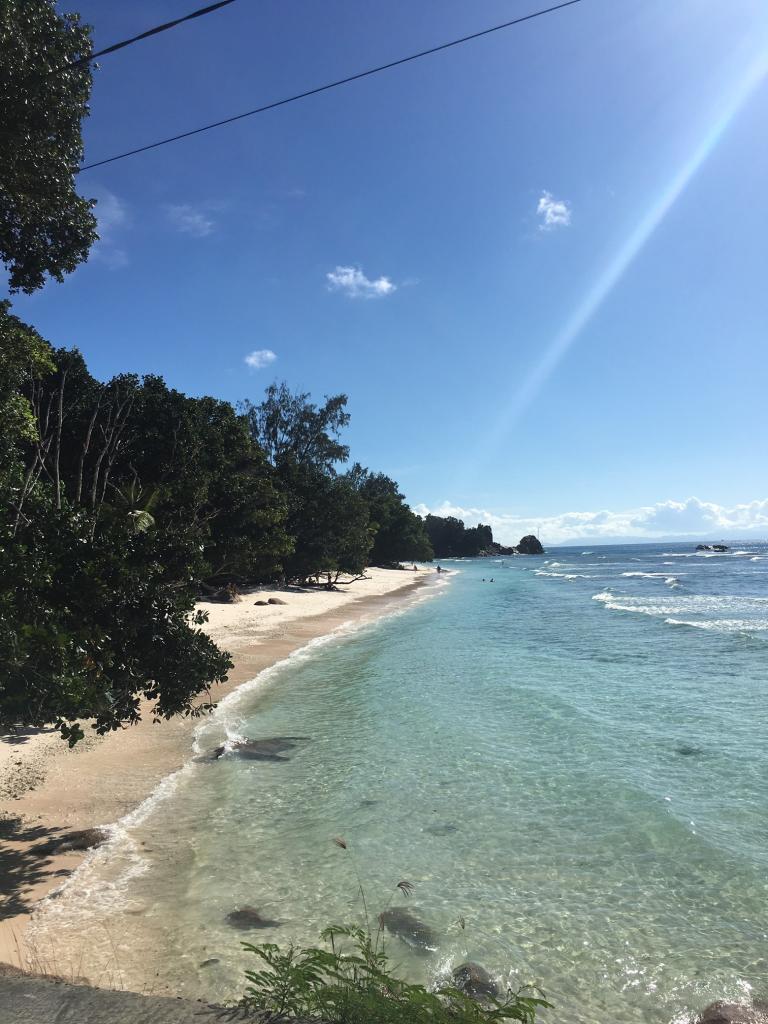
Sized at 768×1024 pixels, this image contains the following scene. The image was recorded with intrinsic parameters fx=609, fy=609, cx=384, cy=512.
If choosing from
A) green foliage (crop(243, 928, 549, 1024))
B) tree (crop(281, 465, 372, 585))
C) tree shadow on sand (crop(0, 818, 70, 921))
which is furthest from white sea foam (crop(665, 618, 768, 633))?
tree shadow on sand (crop(0, 818, 70, 921))

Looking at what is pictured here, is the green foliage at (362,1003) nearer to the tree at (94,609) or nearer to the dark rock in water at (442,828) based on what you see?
the tree at (94,609)

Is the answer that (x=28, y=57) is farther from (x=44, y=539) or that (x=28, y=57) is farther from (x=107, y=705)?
(x=107, y=705)

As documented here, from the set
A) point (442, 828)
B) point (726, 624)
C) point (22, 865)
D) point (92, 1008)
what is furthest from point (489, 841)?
point (726, 624)

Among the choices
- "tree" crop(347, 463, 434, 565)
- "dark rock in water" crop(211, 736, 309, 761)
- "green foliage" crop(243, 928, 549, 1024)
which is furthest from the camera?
"tree" crop(347, 463, 434, 565)

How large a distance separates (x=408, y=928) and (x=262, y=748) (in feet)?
22.1

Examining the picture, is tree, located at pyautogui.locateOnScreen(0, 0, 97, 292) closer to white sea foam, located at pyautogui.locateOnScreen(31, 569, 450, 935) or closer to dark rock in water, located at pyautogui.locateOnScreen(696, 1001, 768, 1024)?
white sea foam, located at pyautogui.locateOnScreen(31, 569, 450, 935)

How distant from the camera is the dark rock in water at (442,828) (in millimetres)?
9109

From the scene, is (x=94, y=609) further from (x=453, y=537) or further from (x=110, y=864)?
(x=453, y=537)

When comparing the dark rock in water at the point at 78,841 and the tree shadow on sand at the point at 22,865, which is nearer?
the tree shadow on sand at the point at 22,865

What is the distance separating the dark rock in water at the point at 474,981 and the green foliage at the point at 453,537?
587ft

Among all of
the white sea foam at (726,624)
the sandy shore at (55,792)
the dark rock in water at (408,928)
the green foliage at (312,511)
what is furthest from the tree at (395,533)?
the dark rock in water at (408,928)

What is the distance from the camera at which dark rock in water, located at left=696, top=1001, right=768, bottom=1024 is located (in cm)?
543

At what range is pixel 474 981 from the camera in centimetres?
592

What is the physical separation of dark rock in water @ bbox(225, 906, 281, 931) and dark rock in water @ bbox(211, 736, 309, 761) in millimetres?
5327
